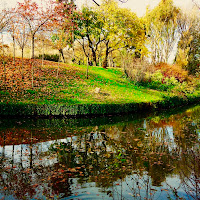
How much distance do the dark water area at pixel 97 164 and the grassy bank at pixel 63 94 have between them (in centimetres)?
318

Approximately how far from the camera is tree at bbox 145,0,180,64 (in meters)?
34.4

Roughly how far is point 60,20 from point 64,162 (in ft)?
57.9

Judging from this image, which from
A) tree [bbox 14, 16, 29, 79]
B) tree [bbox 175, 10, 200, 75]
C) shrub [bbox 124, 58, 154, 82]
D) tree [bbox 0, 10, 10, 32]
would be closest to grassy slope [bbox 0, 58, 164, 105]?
shrub [bbox 124, 58, 154, 82]

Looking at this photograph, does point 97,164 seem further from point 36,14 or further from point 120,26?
point 120,26

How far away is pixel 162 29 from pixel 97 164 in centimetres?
3532

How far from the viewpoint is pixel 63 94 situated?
52.4 feet

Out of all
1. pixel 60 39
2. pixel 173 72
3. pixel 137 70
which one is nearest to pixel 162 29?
pixel 173 72

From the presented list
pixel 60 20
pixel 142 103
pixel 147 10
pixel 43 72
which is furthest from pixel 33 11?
pixel 147 10

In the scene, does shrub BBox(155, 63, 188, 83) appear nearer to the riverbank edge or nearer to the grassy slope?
the grassy slope

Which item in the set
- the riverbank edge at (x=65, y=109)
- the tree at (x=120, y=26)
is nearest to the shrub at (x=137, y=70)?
the tree at (x=120, y=26)

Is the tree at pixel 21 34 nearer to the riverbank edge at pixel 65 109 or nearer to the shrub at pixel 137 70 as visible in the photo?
the riverbank edge at pixel 65 109

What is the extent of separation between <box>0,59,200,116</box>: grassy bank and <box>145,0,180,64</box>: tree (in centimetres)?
1542

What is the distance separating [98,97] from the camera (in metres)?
16.8

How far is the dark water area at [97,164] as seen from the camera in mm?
4430
